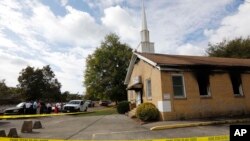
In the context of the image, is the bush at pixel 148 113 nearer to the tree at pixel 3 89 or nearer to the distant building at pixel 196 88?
the distant building at pixel 196 88

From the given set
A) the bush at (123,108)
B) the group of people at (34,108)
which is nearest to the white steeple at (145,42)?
the bush at (123,108)

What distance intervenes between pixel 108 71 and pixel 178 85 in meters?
34.8

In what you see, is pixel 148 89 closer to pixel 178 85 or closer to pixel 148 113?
pixel 178 85

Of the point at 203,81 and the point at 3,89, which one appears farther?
the point at 3,89

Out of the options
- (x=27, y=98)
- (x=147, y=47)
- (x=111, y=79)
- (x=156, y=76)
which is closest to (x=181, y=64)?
(x=156, y=76)

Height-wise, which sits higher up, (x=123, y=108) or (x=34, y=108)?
(x=34, y=108)

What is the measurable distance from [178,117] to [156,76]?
3.26m

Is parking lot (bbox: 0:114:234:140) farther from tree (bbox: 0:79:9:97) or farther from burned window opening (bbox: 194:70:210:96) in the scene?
tree (bbox: 0:79:9:97)

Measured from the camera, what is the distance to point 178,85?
18.1m

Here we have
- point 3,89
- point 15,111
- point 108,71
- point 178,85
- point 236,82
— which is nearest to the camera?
point 178,85

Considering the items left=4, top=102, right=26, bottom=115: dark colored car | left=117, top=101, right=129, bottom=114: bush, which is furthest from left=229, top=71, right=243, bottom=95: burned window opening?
left=4, top=102, right=26, bottom=115: dark colored car

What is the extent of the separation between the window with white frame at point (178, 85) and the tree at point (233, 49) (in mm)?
27013

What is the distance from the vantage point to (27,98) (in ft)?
198

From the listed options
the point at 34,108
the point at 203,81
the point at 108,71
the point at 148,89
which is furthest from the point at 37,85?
the point at 203,81
